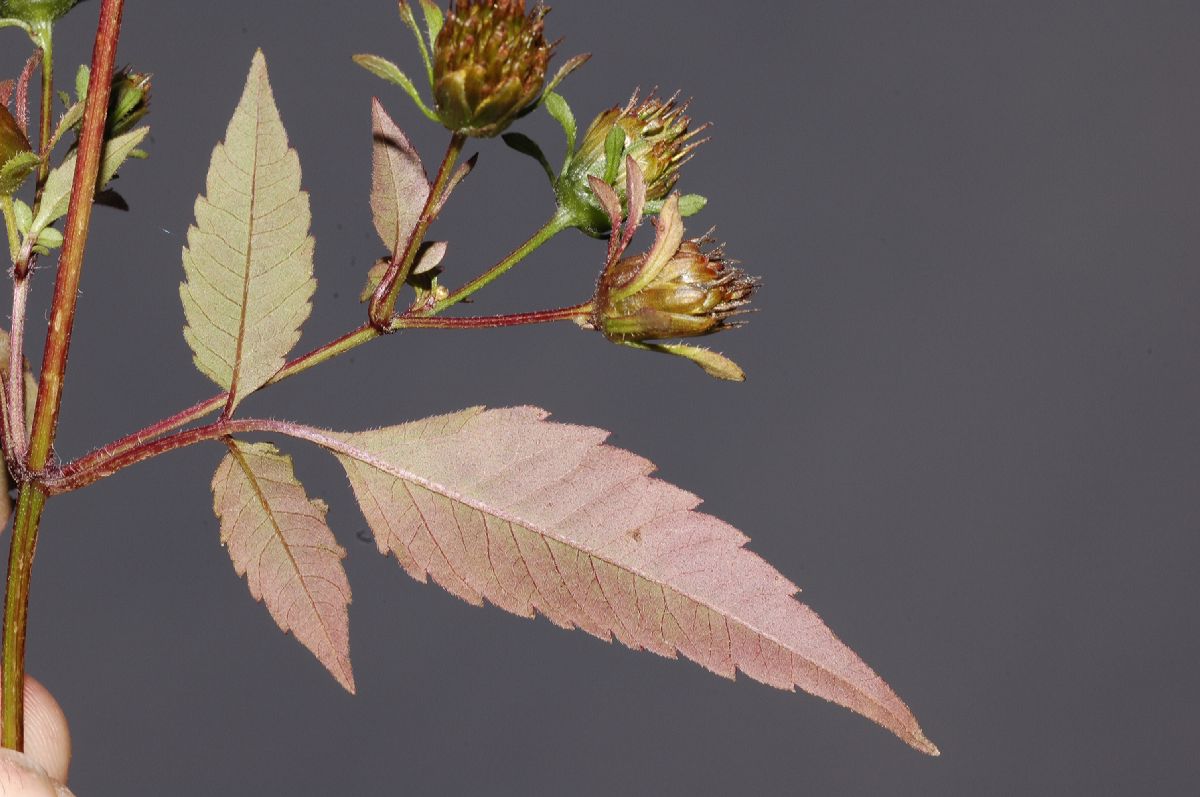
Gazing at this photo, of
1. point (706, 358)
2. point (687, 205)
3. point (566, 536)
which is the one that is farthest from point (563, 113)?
point (566, 536)

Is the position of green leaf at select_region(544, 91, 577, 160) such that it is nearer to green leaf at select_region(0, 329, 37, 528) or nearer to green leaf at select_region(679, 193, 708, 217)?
green leaf at select_region(679, 193, 708, 217)

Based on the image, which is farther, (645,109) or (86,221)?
(645,109)

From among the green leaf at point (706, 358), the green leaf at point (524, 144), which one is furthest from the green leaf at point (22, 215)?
the green leaf at point (706, 358)

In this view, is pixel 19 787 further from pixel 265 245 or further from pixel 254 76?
pixel 254 76

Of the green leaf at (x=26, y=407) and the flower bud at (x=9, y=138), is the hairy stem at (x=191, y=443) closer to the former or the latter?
the green leaf at (x=26, y=407)

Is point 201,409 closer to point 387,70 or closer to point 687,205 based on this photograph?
point 387,70

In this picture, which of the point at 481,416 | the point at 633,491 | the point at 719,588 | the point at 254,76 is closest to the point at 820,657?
the point at 719,588

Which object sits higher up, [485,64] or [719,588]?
[485,64]
